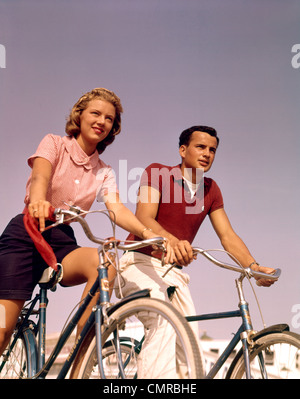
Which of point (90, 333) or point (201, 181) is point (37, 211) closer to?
point (90, 333)

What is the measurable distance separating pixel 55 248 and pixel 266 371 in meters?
1.54

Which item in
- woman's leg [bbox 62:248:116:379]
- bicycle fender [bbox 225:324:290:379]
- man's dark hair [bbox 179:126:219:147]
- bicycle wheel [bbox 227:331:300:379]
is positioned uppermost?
man's dark hair [bbox 179:126:219:147]

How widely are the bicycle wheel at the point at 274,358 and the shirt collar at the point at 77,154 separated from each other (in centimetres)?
159

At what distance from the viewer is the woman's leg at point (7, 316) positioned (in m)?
3.05

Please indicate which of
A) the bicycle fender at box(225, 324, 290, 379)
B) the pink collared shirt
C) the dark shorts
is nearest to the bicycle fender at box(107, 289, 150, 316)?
the bicycle fender at box(225, 324, 290, 379)

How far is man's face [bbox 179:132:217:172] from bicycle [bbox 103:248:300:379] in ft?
3.43

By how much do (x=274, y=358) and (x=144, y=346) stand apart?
728 mm

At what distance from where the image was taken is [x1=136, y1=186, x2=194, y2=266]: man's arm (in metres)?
2.64

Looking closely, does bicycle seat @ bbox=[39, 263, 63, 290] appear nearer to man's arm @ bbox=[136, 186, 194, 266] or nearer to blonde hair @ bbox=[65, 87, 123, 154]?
man's arm @ bbox=[136, 186, 194, 266]

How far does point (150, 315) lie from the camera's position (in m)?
2.51

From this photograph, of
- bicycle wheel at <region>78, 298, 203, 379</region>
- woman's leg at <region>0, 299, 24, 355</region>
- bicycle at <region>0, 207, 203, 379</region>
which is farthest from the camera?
woman's leg at <region>0, 299, 24, 355</region>

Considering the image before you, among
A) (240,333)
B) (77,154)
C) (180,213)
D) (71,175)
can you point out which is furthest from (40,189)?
(240,333)
